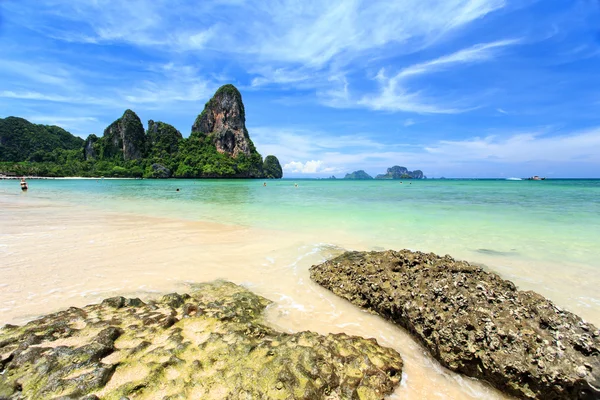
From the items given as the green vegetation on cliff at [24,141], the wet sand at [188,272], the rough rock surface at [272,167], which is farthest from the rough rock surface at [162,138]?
the wet sand at [188,272]

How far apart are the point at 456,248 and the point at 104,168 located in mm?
119354

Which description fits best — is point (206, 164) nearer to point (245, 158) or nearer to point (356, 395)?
point (245, 158)

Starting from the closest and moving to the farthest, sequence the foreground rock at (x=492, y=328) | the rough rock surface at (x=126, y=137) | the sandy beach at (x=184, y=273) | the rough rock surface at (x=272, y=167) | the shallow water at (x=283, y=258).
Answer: the foreground rock at (x=492, y=328) < the sandy beach at (x=184, y=273) < the shallow water at (x=283, y=258) < the rough rock surface at (x=126, y=137) < the rough rock surface at (x=272, y=167)

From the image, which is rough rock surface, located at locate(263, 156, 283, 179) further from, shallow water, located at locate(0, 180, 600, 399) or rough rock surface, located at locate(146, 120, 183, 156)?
shallow water, located at locate(0, 180, 600, 399)

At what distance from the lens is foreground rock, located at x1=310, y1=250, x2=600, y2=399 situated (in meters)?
2.30

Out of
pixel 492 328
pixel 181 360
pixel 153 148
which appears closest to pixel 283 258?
pixel 181 360

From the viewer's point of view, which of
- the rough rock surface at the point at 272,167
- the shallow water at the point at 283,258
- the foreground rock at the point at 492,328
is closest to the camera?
the foreground rock at the point at 492,328

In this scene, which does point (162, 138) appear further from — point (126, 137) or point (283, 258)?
point (283, 258)

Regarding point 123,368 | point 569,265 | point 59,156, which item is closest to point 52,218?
point 123,368

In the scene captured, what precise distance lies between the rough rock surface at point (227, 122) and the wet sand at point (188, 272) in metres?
104

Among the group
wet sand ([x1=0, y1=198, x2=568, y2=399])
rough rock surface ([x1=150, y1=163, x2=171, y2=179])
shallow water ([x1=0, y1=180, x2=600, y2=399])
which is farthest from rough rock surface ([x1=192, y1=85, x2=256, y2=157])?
wet sand ([x1=0, y1=198, x2=568, y2=399])

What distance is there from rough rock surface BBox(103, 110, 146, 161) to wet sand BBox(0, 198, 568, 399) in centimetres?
11060

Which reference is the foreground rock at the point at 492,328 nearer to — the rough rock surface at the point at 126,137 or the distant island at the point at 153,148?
the distant island at the point at 153,148

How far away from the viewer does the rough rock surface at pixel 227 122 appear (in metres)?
108
